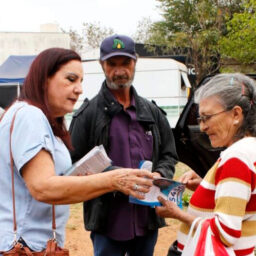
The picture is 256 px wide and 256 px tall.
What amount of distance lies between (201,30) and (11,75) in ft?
36.9

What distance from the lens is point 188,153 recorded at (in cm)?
427

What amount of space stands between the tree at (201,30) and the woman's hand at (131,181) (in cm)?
1752

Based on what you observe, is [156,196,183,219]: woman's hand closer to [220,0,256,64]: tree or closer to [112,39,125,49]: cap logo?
[112,39,125,49]: cap logo

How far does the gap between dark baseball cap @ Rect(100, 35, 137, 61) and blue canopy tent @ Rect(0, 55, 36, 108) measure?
24.9 ft

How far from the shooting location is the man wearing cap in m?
2.46

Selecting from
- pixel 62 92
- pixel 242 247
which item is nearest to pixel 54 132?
pixel 62 92

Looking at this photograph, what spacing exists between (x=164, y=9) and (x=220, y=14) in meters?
4.82

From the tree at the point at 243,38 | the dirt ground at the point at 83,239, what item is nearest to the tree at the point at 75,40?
the tree at the point at 243,38

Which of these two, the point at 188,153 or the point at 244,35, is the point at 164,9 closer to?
the point at 244,35

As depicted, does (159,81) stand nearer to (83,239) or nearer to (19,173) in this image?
(83,239)

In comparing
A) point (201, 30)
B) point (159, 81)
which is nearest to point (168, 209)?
point (159, 81)

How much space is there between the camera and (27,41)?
24.5m

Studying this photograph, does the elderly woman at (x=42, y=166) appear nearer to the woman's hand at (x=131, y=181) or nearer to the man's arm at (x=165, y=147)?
the woman's hand at (x=131, y=181)

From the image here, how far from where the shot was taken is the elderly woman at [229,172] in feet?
5.28
